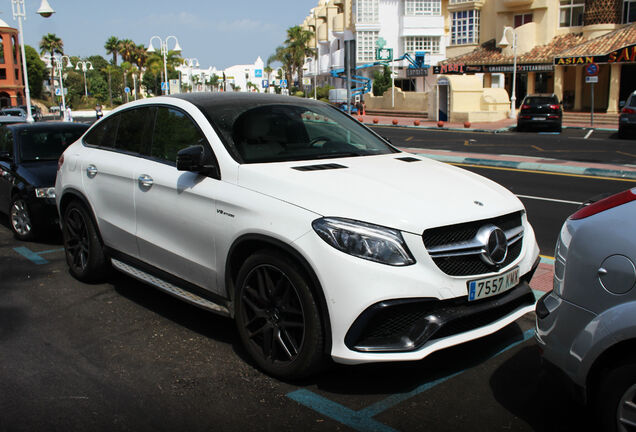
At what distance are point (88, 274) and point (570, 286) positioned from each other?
4.37 meters

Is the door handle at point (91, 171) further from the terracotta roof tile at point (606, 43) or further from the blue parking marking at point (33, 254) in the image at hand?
the terracotta roof tile at point (606, 43)

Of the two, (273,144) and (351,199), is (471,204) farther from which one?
(273,144)

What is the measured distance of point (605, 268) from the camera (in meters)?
2.80

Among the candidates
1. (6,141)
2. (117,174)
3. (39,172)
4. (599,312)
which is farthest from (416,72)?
(599,312)

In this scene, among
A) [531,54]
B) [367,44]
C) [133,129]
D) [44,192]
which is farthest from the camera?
[367,44]

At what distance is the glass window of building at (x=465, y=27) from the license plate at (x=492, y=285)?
52188 mm

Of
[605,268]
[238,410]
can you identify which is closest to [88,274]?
[238,410]

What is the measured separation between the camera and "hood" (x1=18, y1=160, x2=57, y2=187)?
25.1 feet

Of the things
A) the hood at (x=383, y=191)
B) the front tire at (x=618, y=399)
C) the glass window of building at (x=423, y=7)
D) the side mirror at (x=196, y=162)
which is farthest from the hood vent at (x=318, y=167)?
the glass window of building at (x=423, y=7)

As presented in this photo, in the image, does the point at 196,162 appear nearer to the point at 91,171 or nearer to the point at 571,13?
the point at 91,171

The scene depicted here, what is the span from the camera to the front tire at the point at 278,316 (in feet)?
11.7

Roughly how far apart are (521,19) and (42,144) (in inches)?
1827

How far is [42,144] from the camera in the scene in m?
8.45

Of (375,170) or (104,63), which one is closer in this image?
(375,170)
